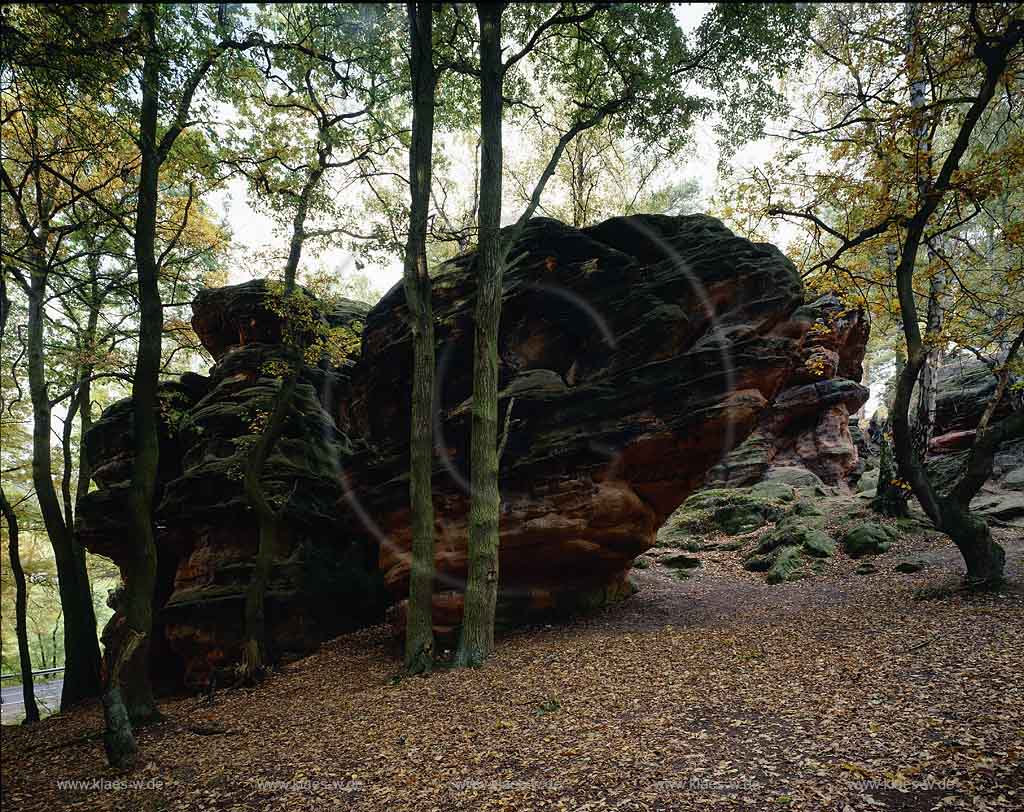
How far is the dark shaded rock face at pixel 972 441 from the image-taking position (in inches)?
510

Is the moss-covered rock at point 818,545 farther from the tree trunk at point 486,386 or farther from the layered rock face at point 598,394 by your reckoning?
the tree trunk at point 486,386

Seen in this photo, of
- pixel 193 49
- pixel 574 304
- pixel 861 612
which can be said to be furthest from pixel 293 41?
pixel 861 612

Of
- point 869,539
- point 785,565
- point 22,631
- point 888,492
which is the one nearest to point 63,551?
point 22,631

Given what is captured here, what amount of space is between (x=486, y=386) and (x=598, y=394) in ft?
8.92

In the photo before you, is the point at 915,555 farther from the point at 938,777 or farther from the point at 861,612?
the point at 938,777

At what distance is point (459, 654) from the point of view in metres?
7.97

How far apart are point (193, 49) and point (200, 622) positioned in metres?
10.8

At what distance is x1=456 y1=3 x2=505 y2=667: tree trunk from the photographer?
8.03 metres

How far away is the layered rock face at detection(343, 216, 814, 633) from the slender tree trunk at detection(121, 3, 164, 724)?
14.2 feet

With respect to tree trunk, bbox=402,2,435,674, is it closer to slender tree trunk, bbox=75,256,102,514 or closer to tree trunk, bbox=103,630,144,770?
tree trunk, bbox=103,630,144,770

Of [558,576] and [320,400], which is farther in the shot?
[320,400]

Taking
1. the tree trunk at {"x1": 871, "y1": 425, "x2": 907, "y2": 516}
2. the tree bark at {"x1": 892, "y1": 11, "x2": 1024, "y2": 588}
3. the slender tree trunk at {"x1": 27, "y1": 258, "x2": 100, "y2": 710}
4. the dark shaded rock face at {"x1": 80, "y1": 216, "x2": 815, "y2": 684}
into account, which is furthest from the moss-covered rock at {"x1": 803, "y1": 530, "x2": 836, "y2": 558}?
the slender tree trunk at {"x1": 27, "y1": 258, "x2": 100, "y2": 710}

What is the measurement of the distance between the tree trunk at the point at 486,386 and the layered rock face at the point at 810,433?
14.8 meters

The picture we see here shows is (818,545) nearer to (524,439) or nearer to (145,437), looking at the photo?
(524,439)
